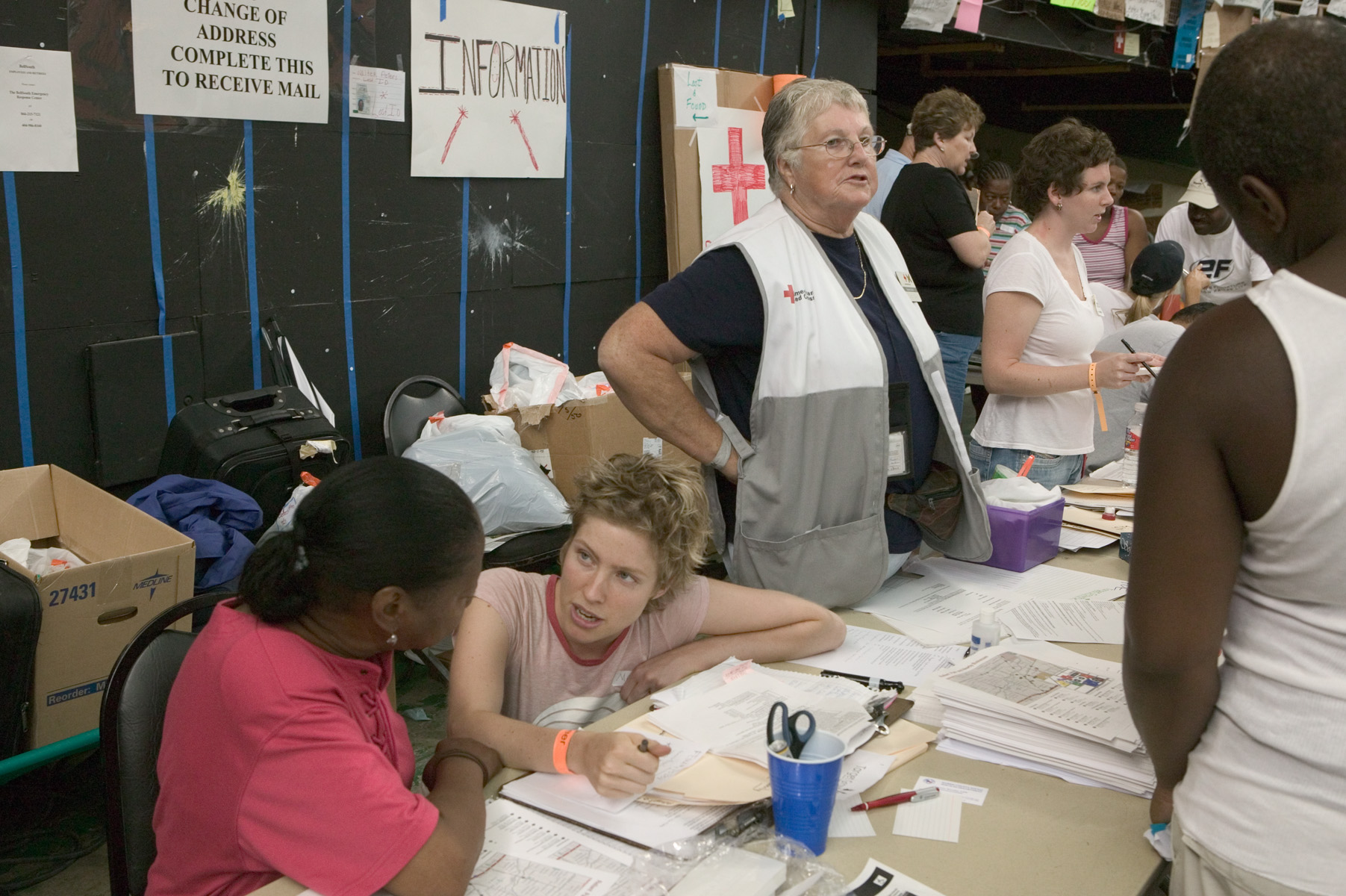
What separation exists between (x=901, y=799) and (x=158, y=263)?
2.64 meters

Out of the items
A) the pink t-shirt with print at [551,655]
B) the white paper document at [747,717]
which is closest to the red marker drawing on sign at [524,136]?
the pink t-shirt with print at [551,655]

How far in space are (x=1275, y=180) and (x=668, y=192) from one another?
3.78 metres

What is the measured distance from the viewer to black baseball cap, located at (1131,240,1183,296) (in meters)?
3.92

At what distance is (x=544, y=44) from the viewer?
400 centimetres

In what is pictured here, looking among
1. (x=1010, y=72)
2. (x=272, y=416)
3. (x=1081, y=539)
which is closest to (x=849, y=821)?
(x=1081, y=539)

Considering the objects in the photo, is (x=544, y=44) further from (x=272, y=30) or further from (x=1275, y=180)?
(x=1275, y=180)

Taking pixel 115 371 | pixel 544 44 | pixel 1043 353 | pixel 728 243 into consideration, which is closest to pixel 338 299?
pixel 115 371

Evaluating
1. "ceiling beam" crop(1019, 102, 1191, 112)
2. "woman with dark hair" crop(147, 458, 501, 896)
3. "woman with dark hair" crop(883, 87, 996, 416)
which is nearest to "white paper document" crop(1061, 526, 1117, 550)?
"woman with dark hair" crop(883, 87, 996, 416)

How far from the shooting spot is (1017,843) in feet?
4.37

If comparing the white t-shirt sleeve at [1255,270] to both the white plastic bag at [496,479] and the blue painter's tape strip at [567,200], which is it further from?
the white plastic bag at [496,479]

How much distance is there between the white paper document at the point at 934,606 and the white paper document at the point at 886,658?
4cm

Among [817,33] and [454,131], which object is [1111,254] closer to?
[817,33]

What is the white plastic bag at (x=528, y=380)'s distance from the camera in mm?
3809

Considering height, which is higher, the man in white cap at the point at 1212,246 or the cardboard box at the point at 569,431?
the man in white cap at the point at 1212,246
